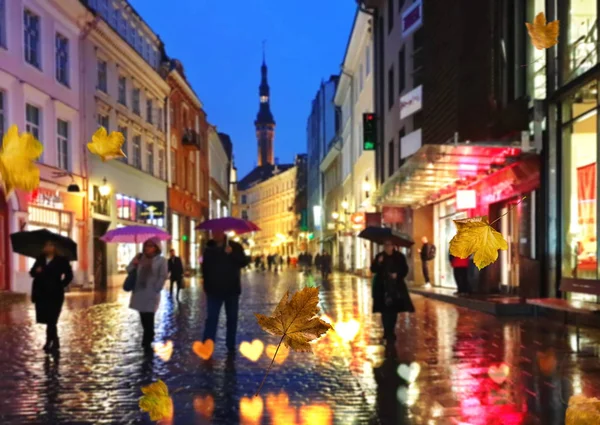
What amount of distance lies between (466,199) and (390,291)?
9.91 meters

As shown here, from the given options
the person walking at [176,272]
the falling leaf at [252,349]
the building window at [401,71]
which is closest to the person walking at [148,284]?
the falling leaf at [252,349]

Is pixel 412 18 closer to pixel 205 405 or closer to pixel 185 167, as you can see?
pixel 205 405

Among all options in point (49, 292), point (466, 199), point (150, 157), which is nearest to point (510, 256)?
point (466, 199)

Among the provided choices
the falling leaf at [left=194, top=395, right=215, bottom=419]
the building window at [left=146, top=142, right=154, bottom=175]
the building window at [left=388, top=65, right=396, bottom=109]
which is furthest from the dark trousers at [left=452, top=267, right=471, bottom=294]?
the building window at [left=146, top=142, right=154, bottom=175]

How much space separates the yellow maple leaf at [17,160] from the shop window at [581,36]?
11.1 metres

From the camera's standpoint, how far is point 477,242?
7.95 feet

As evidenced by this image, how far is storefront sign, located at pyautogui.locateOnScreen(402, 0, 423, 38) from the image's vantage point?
24858mm

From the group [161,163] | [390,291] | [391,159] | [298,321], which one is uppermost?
[161,163]

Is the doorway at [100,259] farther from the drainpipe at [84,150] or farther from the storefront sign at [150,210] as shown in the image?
the storefront sign at [150,210]

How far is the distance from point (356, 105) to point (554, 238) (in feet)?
101

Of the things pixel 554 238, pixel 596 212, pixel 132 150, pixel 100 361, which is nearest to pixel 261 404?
pixel 100 361

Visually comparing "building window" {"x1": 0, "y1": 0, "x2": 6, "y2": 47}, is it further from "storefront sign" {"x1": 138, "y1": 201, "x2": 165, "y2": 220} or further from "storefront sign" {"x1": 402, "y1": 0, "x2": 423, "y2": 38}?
"storefront sign" {"x1": 138, "y1": 201, "x2": 165, "y2": 220}

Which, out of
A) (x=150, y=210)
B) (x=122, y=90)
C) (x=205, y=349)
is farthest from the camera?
(x=150, y=210)

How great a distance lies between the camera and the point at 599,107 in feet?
39.5
